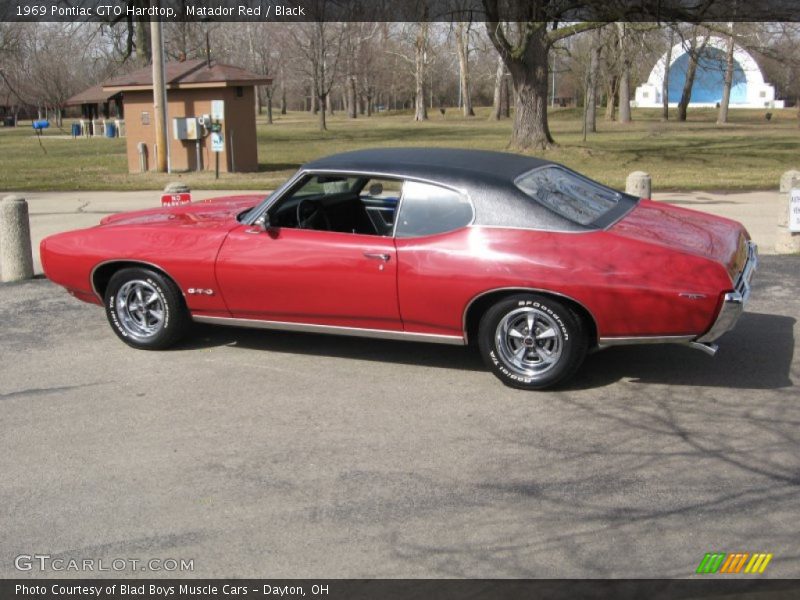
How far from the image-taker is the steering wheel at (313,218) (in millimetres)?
6426

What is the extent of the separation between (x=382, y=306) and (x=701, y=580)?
288cm

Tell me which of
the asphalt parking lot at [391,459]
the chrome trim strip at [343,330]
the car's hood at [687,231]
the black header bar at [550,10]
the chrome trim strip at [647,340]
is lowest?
the asphalt parking lot at [391,459]

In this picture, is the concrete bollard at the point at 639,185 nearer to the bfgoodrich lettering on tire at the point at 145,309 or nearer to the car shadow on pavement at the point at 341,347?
the car shadow on pavement at the point at 341,347

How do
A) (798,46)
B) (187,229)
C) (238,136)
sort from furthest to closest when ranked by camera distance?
1. (798,46)
2. (238,136)
3. (187,229)

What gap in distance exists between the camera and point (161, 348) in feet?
22.2

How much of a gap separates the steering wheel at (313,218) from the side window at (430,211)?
2.41 feet

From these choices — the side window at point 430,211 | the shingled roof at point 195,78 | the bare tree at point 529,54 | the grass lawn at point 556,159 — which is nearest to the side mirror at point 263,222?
the side window at point 430,211

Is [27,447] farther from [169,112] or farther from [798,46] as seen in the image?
[798,46]

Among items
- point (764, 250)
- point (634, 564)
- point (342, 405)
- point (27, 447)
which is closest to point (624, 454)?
point (634, 564)

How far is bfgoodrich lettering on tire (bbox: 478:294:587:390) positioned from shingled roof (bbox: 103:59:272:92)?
55.6ft

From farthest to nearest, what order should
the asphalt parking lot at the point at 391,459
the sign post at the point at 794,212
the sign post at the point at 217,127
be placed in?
the sign post at the point at 217,127
the sign post at the point at 794,212
the asphalt parking lot at the point at 391,459

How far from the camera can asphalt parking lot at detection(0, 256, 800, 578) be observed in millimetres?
3871

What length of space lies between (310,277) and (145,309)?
1461mm

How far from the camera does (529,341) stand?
564 centimetres
